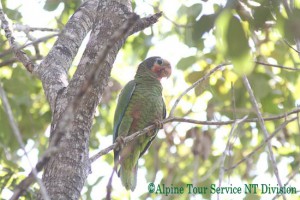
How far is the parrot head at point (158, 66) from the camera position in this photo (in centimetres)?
516

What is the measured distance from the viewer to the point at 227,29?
4.28 ft

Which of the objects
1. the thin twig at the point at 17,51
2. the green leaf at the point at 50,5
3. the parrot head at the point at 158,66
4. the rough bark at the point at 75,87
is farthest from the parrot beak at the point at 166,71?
the thin twig at the point at 17,51

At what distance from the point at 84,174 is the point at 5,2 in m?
3.92

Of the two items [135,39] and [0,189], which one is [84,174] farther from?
[135,39]

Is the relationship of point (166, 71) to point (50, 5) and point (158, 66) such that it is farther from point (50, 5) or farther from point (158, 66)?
point (50, 5)

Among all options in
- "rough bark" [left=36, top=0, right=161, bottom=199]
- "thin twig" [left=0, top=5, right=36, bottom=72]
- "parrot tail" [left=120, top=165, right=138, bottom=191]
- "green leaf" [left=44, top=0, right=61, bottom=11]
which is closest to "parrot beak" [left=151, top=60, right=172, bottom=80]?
"parrot tail" [left=120, top=165, right=138, bottom=191]

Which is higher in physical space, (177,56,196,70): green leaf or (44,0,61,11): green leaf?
(177,56,196,70): green leaf

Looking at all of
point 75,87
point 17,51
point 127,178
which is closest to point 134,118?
point 127,178

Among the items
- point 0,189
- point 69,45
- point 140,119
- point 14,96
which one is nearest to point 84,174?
point 69,45

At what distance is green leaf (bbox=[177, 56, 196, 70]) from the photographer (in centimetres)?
453

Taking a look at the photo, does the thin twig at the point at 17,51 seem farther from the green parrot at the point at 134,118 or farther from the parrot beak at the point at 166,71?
the parrot beak at the point at 166,71

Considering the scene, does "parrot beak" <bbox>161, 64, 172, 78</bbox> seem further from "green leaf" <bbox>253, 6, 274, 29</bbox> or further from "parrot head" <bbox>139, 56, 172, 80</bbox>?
"green leaf" <bbox>253, 6, 274, 29</bbox>

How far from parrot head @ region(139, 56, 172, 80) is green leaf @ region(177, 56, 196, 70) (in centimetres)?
57

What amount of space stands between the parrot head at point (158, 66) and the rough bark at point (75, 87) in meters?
2.02
